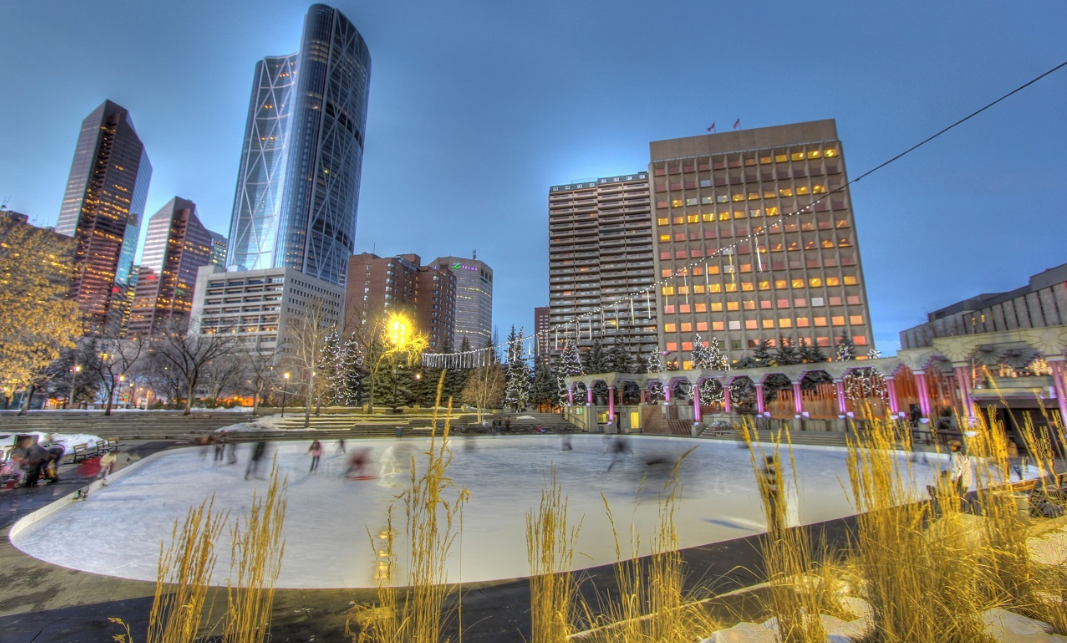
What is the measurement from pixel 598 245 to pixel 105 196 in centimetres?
19995

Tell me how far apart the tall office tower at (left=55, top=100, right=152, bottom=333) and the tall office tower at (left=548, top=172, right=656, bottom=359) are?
155 meters

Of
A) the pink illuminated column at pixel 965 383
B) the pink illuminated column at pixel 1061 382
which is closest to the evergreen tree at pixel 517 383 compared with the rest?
the pink illuminated column at pixel 965 383

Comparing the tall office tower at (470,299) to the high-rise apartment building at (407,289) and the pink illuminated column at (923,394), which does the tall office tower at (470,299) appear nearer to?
the high-rise apartment building at (407,289)

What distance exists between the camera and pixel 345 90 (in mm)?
150625

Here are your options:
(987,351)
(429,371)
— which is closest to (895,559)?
(987,351)

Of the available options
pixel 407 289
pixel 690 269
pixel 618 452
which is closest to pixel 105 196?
pixel 407 289

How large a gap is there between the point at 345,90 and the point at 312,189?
45.8 meters

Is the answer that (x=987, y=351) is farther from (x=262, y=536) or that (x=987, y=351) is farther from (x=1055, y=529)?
(x=262, y=536)

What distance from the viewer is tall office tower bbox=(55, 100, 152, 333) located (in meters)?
153

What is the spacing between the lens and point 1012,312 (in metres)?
39.8

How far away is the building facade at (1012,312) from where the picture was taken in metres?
33.5

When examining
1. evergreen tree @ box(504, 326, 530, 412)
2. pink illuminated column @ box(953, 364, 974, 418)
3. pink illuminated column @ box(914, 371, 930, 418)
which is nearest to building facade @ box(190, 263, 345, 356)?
evergreen tree @ box(504, 326, 530, 412)

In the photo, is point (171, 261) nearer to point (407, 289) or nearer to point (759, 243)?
point (407, 289)

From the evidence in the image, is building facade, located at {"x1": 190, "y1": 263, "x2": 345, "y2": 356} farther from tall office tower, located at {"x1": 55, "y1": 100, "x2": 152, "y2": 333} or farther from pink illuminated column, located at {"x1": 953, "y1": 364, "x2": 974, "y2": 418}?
pink illuminated column, located at {"x1": 953, "y1": 364, "x2": 974, "y2": 418}
